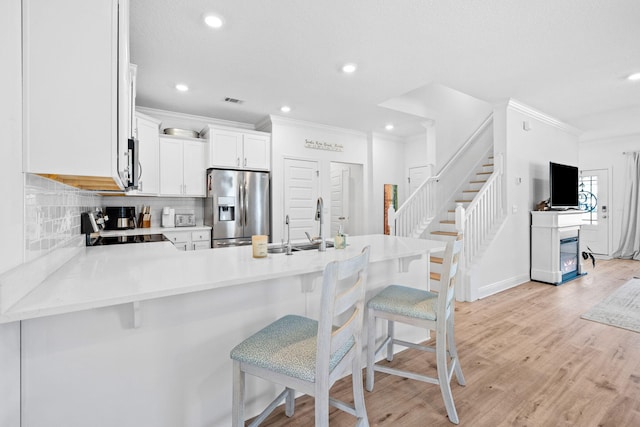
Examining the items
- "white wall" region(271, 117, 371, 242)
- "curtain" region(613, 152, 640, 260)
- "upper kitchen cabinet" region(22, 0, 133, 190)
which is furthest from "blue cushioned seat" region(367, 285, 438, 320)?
"curtain" region(613, 152, 640, 260)

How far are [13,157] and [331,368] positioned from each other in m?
1.39

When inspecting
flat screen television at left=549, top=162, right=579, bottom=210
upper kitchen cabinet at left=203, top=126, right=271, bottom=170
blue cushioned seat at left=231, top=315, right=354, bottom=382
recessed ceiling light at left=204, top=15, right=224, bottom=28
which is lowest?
blue cushioned seat at left=231, top=315, right=354, bottom=382

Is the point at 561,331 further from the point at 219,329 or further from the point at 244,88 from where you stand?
the point at 244,88

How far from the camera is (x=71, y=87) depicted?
46.9 inches

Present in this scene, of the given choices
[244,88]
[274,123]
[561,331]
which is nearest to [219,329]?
[244,88]

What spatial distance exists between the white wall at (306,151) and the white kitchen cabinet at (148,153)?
1.61 meters

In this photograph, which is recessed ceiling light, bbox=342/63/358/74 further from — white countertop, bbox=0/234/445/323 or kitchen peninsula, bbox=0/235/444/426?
kitchen peninsula, bbox=0/235/444/426

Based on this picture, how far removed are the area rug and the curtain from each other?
3002 mm

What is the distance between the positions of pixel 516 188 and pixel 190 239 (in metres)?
4.69

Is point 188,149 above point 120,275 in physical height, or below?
above

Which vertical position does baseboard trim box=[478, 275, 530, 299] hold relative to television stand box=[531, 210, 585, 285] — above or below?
below

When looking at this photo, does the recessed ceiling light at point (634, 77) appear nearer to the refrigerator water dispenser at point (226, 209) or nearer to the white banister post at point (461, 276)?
the white banister post at point (461, 276)

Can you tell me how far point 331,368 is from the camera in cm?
127

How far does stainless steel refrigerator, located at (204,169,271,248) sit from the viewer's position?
4379mm
